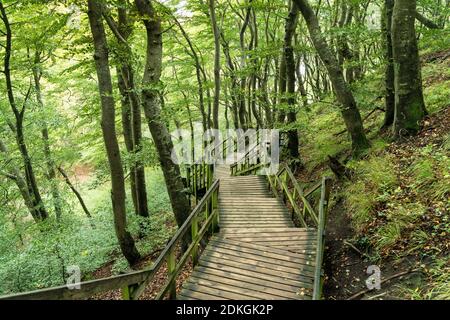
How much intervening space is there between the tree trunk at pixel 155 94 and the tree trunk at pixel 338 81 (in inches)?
141

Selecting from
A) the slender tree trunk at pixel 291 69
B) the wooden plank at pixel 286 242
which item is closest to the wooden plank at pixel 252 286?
the wooden plank at pixel 286 242

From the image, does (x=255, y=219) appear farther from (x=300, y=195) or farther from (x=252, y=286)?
(x=252, y=286)

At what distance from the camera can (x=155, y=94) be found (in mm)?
8109

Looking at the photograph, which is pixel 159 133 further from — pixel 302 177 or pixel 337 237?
pixel 302 177

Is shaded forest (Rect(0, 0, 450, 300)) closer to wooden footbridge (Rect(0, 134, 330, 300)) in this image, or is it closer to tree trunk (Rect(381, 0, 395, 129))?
tree trunk (Rect(381, 0, 395, 129))

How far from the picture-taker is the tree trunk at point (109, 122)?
8.21m

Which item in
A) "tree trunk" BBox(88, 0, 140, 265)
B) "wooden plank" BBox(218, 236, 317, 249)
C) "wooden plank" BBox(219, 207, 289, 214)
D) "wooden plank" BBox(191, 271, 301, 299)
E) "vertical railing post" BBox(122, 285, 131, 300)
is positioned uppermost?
"tree trunk" BBox(88, 0, 140, 265)

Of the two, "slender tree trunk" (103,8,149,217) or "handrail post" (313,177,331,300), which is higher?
"slender tree trunk" (103,8,149,217)

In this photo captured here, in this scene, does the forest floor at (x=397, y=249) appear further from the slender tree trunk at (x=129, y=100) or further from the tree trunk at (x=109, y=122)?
the slender tree trunk at (x=129, y=100)

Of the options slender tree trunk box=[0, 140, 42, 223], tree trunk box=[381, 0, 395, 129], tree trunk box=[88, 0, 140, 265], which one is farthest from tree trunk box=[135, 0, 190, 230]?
slender tree trunk box=[0, 140, 42, 223]

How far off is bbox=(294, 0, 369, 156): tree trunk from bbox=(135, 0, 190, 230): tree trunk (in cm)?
357

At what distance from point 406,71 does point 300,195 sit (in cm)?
398

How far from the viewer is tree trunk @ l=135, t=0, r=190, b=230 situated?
7.57 metres
